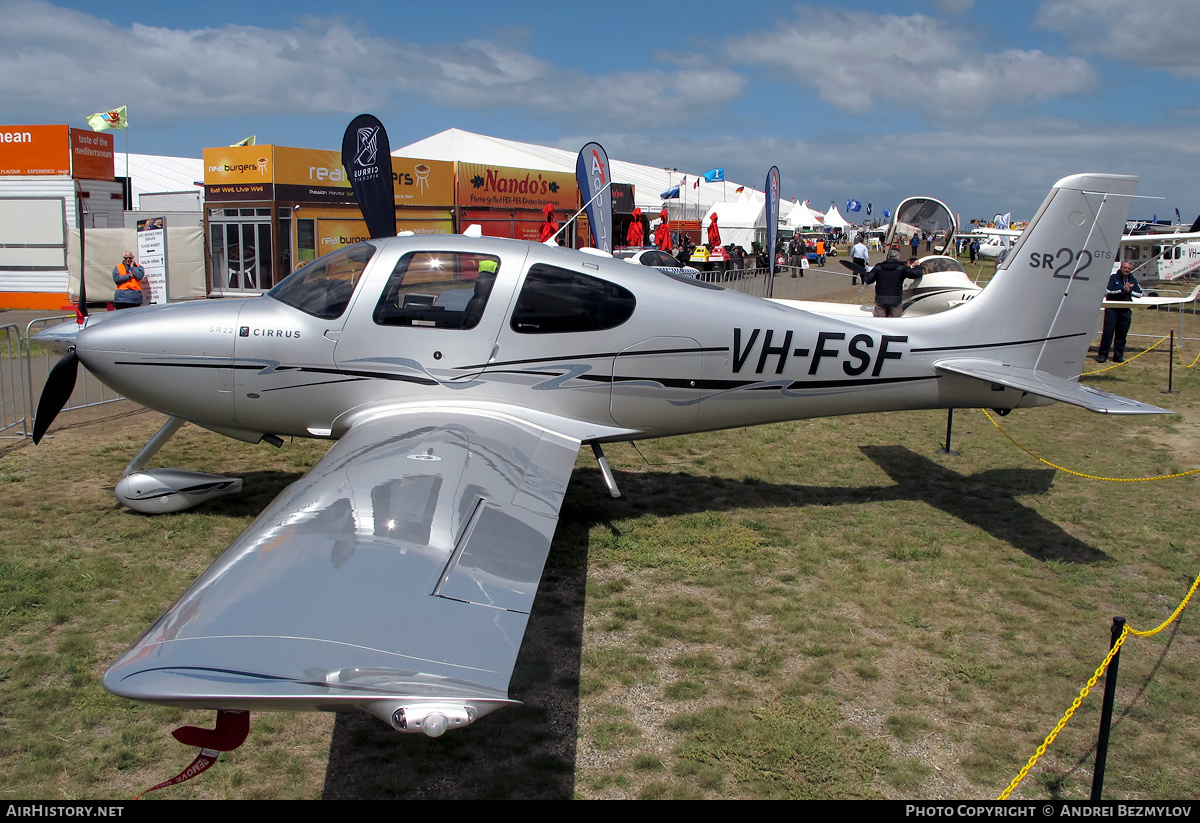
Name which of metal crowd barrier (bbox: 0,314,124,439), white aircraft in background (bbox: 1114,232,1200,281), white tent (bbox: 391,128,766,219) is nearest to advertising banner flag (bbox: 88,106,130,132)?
white tent (bbox: 391,128,766,219)

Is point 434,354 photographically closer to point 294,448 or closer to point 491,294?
point 491,294

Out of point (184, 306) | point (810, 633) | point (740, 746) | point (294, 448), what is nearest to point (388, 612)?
point (740, 746)

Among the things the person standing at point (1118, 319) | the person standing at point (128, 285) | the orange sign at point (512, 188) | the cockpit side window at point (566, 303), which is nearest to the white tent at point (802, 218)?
the orange sign at point (512, 188)

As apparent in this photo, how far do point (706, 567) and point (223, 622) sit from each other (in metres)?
3.83

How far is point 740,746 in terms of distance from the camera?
3.95 m

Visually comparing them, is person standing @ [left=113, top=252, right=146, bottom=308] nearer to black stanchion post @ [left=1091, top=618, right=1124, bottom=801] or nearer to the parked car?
the parked car

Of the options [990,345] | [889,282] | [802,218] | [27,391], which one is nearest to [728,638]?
[990,345]

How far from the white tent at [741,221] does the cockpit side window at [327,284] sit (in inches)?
1675

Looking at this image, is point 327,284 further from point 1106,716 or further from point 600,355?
point 1106,716

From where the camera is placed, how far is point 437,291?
6.07m

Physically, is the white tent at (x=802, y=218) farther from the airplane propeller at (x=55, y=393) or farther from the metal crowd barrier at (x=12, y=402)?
the airplane propeller at (x=55, y=393)

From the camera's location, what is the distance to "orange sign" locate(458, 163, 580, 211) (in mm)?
25703

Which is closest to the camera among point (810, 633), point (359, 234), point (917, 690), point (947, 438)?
point (917, 690)

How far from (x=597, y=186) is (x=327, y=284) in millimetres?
13351
